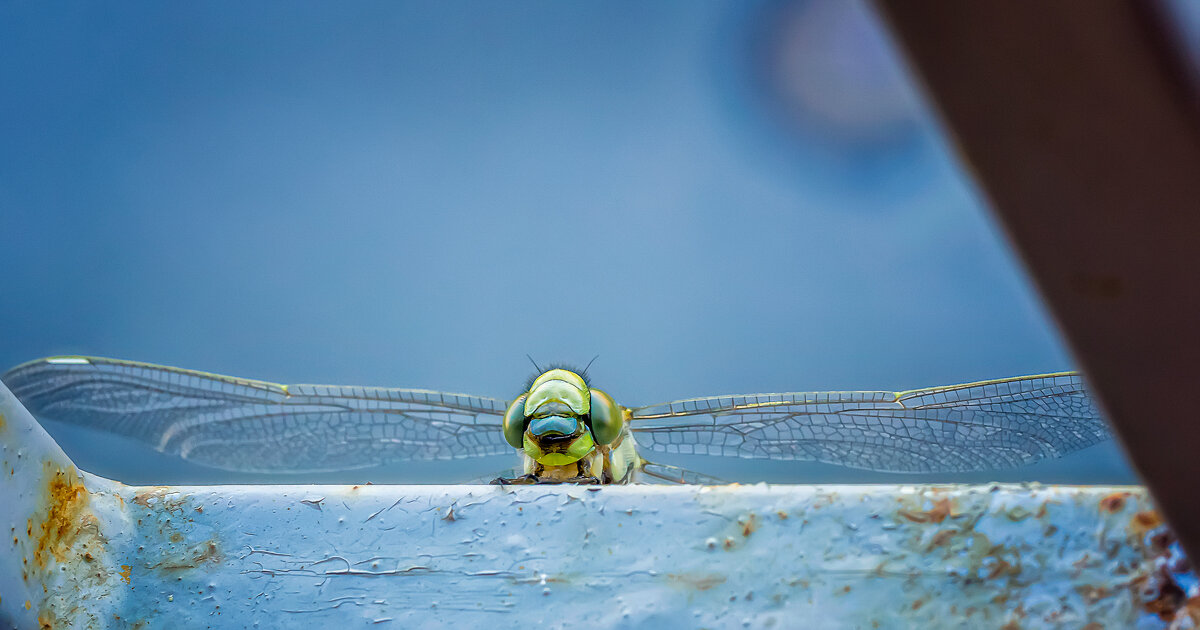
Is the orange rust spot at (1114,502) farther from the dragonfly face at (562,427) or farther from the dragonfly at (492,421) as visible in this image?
the dragonfly at (492,421)

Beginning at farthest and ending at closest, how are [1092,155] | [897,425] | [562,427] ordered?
[897,425] < [562,427] < [1092,155]

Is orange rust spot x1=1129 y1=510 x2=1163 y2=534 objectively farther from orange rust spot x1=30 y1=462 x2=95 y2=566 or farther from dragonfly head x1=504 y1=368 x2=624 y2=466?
dragonfly head x1=504 y1=368 x2=624 y2=466

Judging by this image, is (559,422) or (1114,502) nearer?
(1114,502)

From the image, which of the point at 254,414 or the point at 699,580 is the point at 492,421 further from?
the point at 699,580

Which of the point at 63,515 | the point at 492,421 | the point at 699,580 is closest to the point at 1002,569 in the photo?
the point at 699,580

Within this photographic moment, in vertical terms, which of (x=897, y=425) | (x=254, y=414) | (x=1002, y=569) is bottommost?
(x=1002, y=569)

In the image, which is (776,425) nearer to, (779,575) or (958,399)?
(958,399)

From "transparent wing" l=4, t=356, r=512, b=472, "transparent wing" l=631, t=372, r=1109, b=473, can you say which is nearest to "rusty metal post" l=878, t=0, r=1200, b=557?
"transparent wing" l=631, t=372, r=1109, b=473
